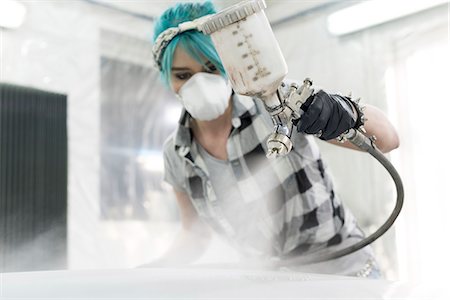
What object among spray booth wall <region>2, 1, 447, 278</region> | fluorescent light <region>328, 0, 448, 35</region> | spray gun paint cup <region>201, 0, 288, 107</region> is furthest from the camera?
spray booth wall <region>2, 1, 447, 278</region>

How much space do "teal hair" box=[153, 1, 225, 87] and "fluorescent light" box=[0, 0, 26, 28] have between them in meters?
0.46

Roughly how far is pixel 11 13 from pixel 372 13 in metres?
0.93

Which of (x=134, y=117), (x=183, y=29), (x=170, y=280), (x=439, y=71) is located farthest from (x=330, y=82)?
(x=170, y=280)

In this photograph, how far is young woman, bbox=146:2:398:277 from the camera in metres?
0.89

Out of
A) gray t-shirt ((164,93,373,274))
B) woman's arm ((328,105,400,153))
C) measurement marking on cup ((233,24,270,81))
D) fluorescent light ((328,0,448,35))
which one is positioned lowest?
gray t-shirt ((164,93,373,274))

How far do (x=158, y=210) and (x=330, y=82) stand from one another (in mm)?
692

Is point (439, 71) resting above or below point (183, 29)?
below

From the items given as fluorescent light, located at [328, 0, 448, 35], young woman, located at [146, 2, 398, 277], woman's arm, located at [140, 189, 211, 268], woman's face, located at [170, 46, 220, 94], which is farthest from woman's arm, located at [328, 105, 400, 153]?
fluorescent light, located at [328, 0, 448, 35]

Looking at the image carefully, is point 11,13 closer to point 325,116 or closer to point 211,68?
point 211,68

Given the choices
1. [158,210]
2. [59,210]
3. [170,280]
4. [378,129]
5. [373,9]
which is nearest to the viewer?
[170,280]

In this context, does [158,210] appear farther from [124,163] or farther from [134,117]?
[134,117]

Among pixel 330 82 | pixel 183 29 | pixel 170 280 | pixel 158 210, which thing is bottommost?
pixel 158 210

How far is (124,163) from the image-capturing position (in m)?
1.65

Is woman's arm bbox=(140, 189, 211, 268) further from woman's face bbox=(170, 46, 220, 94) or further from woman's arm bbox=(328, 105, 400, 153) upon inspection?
woman's arm bbox=(328, 105, 400, 153)
